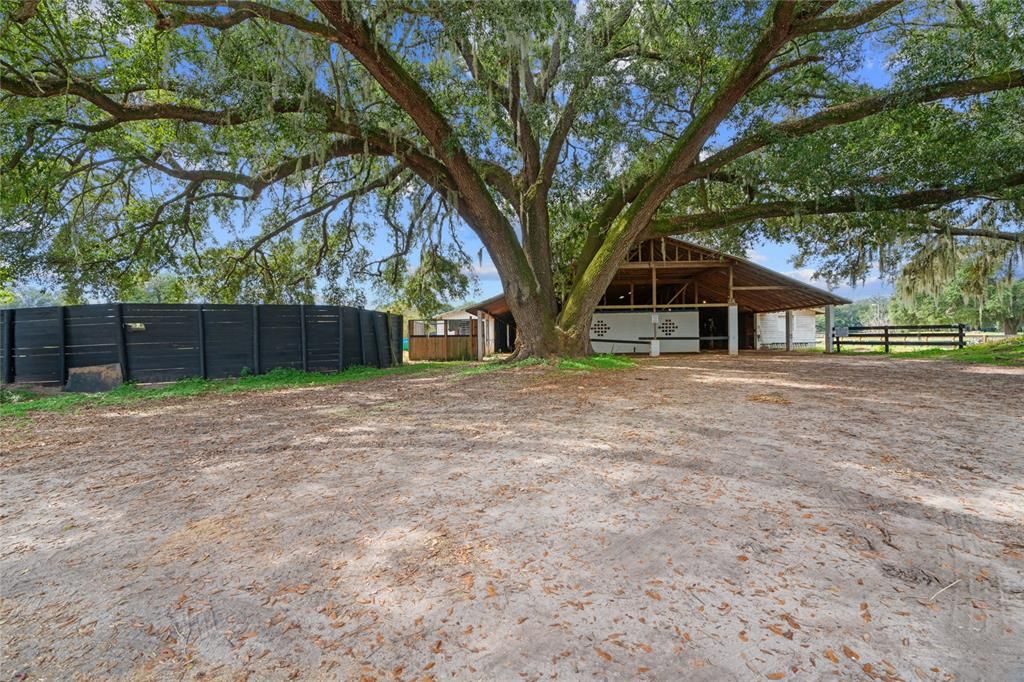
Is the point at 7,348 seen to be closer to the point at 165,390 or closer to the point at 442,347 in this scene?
the point at 165,390

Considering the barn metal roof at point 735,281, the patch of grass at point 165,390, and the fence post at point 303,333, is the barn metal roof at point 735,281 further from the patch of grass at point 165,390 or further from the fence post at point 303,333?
the patch of grass at point 165,390

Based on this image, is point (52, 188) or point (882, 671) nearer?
point (882, 671)

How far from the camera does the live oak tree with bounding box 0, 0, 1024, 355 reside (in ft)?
23.8

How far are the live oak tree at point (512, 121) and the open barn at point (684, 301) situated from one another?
10.6ft

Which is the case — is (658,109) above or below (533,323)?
above

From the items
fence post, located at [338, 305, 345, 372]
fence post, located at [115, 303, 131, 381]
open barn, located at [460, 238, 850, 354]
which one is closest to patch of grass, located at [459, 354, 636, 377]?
open barn, located at [460, 238, 850, 354]

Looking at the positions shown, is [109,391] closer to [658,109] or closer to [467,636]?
[467,636]

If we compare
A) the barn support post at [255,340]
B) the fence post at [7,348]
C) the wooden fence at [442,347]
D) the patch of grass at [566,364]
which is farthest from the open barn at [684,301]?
the fence post at [7,348]

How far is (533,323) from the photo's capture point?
1025 cm

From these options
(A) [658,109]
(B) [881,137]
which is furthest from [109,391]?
(B) [881,137]

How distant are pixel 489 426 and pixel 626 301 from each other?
58.8 feet

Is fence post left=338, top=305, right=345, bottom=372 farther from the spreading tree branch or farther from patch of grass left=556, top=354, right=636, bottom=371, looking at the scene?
the spreading tree branch

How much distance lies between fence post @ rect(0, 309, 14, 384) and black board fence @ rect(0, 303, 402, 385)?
15 millimetres

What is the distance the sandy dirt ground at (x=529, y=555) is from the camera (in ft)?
5.20
